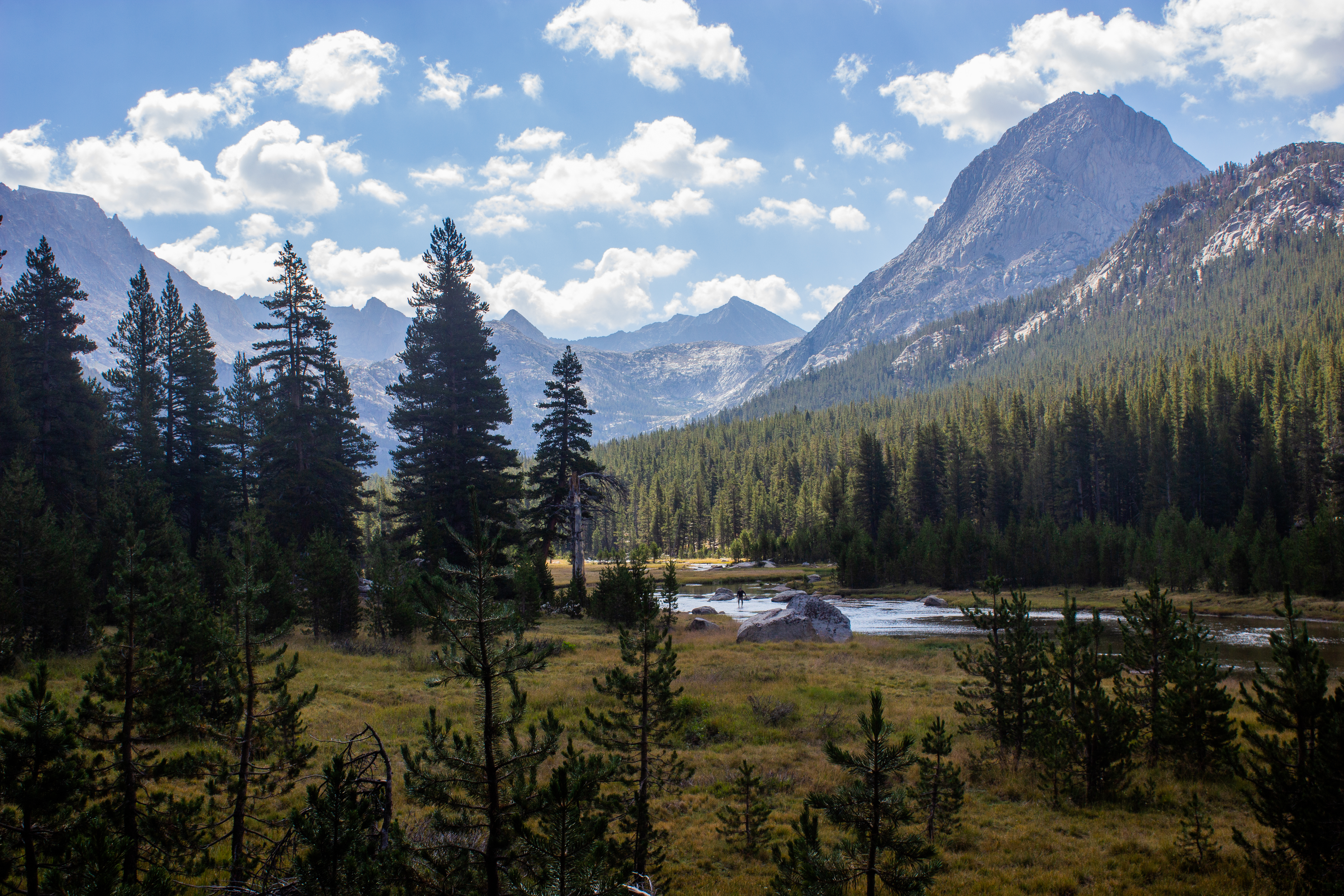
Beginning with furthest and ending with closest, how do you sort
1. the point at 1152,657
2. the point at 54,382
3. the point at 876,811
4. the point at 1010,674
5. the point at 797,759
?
the point at 54,382, the point at 797,759, the point at 1152,657, the point at 1010,674, the point at 876,811

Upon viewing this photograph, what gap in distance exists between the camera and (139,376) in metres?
41.4

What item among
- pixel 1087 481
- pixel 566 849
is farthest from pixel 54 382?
pixel 1087 481

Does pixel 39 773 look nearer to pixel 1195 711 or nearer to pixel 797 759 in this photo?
pixel 797 759

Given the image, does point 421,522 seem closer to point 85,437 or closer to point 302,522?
point 302,522

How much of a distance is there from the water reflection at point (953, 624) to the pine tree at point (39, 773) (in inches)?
580

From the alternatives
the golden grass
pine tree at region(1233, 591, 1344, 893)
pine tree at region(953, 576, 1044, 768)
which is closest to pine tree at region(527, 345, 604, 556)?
the golden grass

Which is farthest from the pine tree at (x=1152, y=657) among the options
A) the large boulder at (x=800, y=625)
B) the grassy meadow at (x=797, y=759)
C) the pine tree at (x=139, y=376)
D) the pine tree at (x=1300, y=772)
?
the pine tree at (x=139, y=376)

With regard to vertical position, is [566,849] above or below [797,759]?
above

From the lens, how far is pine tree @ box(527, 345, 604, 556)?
37.1m

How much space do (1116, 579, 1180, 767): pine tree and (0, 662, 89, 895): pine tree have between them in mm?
15591

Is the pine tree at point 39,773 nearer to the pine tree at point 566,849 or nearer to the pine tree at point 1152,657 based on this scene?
the pine tree at point 566,849

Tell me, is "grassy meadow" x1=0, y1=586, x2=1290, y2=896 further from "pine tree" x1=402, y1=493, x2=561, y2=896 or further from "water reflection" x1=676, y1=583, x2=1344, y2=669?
"pine tree" x1=402, y1=493, x2=561, y2=896

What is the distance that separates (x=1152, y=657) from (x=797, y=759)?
7.80 metres

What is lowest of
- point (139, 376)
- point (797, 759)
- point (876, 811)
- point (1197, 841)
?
point (797, 759)
